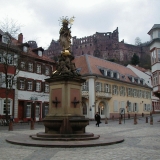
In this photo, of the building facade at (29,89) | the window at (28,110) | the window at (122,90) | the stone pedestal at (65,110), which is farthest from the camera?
the window at (122,90)

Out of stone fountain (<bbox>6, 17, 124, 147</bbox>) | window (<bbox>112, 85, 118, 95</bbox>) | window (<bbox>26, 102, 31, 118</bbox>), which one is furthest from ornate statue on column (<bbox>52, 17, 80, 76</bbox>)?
window (<bbox>112, 85, 118, 95</bbox>)

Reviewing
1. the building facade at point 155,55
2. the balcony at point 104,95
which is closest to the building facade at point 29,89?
the balcony at point 104,95

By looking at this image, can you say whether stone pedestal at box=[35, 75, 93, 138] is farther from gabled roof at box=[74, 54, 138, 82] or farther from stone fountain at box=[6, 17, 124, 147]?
gabled roof at box=[74, 54, 138, 82]

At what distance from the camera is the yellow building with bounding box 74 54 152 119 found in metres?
43.2

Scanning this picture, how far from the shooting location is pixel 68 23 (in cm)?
1540

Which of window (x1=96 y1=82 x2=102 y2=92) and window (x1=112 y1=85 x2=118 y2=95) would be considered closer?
window (x1=96 y1=82 x2=102 y2=92)

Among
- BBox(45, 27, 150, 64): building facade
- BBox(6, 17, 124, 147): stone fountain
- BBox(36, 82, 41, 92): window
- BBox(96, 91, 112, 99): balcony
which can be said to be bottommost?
BBox(6, 17, 124, 147): stone fountain

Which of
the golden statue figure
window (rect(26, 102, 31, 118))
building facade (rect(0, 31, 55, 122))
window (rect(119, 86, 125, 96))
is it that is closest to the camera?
the golden statue figure

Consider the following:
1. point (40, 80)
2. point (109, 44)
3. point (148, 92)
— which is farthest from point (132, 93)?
point (109, 44)

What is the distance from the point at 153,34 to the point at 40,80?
1743cm

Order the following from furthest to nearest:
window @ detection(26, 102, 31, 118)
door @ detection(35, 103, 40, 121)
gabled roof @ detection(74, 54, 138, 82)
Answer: gabled roof @ detection(74, 54, 138, 82) < door @ detection(35, 103, 40, 121) < window @ detection(26, 102, 31, 118)

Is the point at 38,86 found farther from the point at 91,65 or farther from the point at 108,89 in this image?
the point at 108,89

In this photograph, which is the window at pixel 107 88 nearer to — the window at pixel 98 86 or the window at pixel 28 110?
the window at pixel 98 86

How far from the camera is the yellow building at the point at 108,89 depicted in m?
43.2
